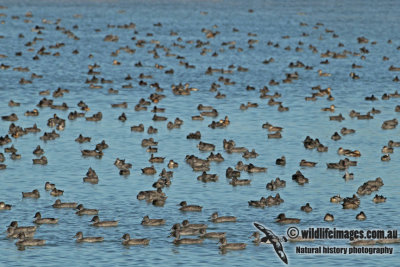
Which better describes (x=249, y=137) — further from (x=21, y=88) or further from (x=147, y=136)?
(x=21, y=88)

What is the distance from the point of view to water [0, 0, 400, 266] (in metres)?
42.6

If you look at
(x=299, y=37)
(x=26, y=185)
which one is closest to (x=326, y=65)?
(x=299, y=37)

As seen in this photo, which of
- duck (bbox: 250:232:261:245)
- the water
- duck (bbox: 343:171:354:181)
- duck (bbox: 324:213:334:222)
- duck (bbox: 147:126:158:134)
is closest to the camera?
duck (bbox: 250:232:261:245)

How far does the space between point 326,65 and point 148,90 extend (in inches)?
908

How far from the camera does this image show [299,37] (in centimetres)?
12125

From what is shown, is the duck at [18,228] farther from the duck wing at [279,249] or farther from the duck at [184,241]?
the duck wing at [279,249]

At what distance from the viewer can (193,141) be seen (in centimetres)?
6378

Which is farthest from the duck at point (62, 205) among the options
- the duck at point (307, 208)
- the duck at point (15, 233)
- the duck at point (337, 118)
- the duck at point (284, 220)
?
the duck at point (337, 118)

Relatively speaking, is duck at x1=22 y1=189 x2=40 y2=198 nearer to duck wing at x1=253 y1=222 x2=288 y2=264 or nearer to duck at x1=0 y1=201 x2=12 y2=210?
duck at x1=0 y1=201 x2=12 y2=210

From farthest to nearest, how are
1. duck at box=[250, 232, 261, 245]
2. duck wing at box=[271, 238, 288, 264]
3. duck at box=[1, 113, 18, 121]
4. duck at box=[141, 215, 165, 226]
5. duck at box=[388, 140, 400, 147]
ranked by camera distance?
duck at box=[1, 113, 18, 121] < duck at box=[388, 140, 400, 147] < duck at box=[141, 215, 165, 226] < duck at box=[250, 232, 261, 245] < duck wing at box=[271, 238, 288, 264]

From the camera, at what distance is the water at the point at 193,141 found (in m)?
42.6

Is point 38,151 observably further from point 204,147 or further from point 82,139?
point 204,147

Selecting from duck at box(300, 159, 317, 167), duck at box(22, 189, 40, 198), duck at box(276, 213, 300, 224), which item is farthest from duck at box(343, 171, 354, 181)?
duck at box(22, 189, 40, 198)

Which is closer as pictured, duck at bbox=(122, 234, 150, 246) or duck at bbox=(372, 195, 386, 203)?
duck at bbox=(122, 234, 150, 246)
